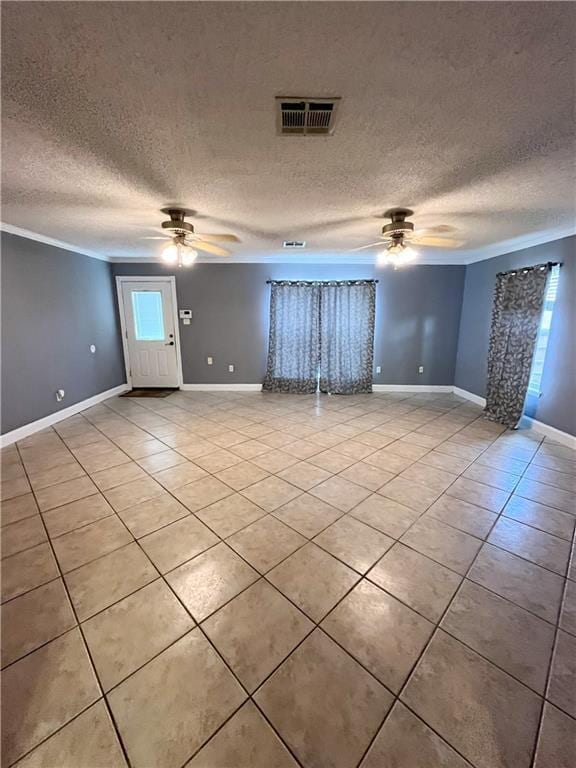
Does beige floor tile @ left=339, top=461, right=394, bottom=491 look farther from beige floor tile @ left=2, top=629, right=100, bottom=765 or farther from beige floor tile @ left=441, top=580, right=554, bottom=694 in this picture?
beige floor tile @ left=2, top=629, right=100, bottom=765

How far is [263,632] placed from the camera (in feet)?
4.45

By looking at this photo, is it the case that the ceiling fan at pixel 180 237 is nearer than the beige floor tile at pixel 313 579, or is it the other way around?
the beige floor tile at pixel 313 579

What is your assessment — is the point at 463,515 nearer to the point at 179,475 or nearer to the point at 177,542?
the point at 177,542

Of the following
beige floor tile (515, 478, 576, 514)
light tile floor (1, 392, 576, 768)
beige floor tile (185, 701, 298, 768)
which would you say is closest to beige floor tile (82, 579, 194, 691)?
light tile floor (1, 392, 576, 768)

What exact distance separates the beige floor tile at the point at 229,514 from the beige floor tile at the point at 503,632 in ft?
4.06

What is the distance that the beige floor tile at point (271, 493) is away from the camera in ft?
7.47

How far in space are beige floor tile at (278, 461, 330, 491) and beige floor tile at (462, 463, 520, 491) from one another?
129cm

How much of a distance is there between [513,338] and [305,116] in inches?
150

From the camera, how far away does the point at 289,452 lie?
10.3ft

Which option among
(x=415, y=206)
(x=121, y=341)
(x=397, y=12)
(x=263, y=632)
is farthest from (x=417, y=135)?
(x=121, y=341)

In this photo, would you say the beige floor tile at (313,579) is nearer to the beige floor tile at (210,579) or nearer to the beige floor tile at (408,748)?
the beige floor tile at (210,579)

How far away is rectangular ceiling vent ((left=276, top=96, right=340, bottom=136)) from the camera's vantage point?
133 cm

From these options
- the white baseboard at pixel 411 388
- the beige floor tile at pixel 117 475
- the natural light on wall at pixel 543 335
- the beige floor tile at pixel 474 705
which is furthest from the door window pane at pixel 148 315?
the natural light on wall at pixel 543 335

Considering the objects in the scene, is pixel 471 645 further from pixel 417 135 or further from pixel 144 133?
pixel 144 133
